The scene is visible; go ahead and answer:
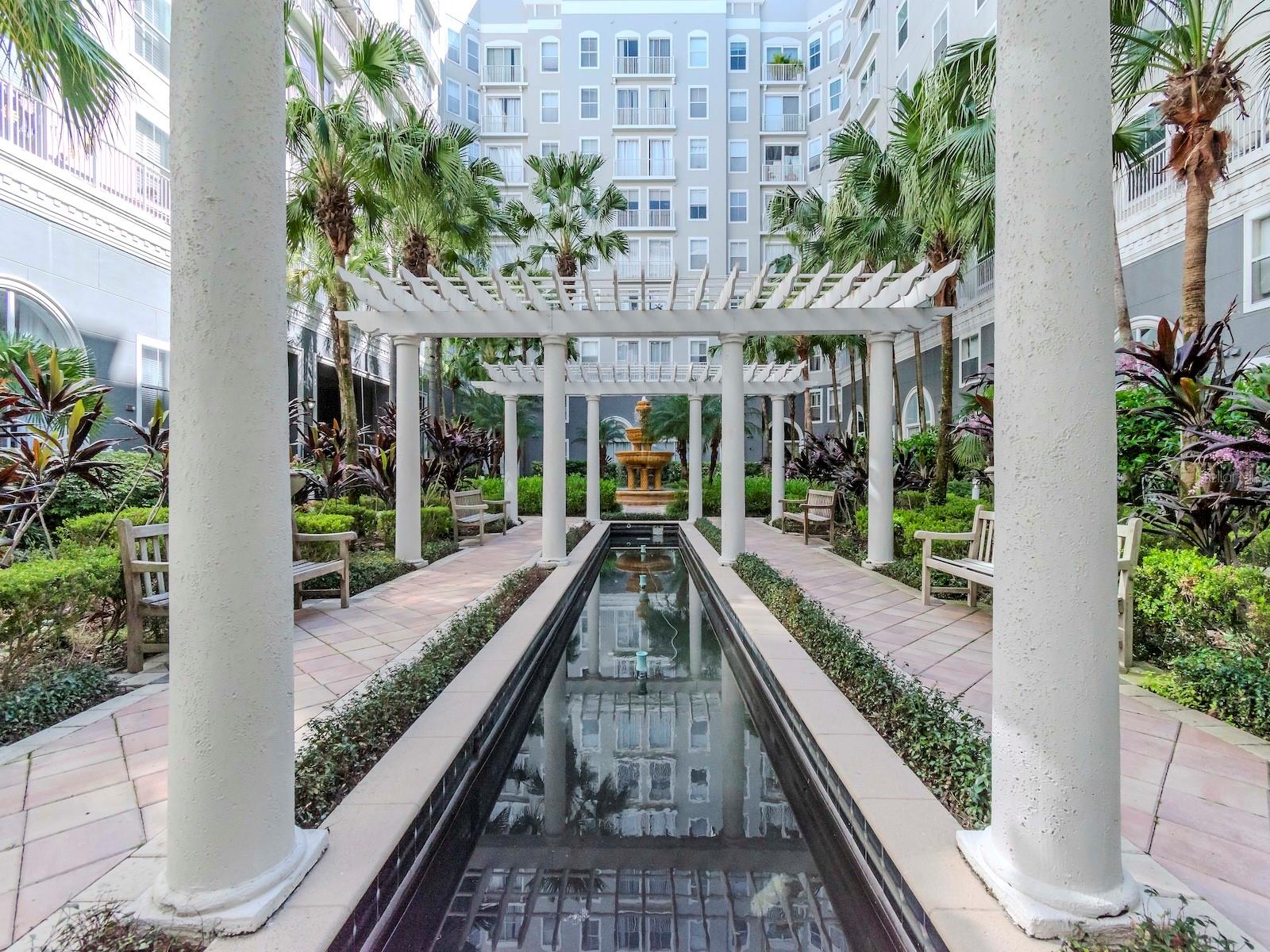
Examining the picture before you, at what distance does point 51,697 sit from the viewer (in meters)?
3.53

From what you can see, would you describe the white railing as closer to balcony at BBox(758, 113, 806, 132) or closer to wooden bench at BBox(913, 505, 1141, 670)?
balcony at BBox(758, 113, 806, 132)

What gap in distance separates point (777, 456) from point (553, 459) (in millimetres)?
6849

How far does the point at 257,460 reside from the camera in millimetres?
1798

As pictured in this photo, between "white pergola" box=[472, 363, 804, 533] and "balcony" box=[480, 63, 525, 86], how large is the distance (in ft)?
72.6

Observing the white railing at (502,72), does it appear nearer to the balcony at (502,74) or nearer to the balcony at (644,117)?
the balcony at (502,74)

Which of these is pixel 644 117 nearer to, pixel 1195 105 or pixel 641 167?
pixel 641 167

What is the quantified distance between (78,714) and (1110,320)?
5.05 m

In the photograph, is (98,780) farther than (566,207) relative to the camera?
No

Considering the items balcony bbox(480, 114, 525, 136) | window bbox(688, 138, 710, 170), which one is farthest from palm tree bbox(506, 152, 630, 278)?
balcony bbox(480, 114, 525, 136)

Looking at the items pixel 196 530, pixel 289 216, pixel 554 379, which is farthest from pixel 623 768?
pixel 289 216

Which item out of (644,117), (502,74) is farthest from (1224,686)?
(502,74)

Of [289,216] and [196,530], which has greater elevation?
[289,216]

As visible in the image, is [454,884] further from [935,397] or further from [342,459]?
[935,397]

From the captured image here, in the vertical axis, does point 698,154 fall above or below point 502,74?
below
